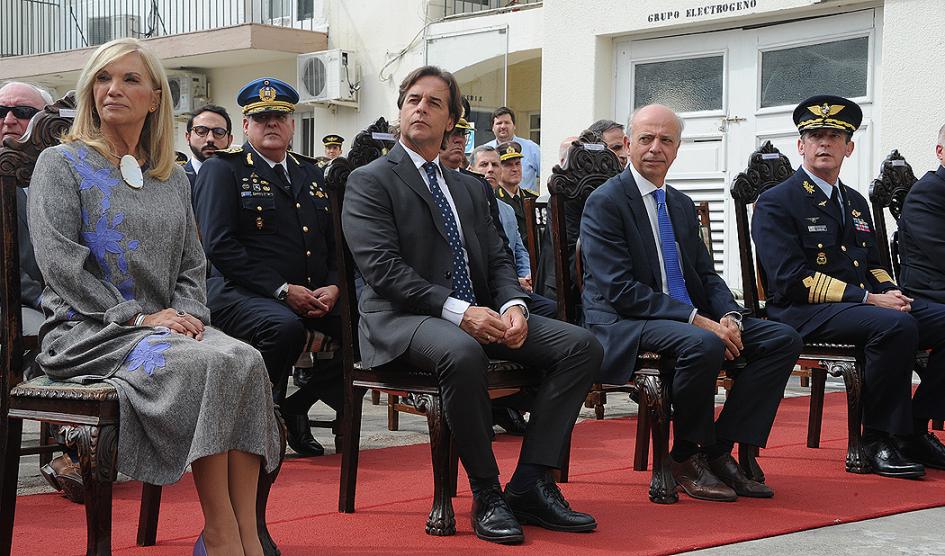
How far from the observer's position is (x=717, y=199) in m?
10.1

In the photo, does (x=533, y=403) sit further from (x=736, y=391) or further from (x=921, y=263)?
(x=921, y=263)

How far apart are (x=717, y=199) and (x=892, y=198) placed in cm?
420

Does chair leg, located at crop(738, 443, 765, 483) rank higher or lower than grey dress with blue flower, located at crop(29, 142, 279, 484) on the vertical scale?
lower

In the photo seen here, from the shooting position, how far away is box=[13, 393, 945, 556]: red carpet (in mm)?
3551

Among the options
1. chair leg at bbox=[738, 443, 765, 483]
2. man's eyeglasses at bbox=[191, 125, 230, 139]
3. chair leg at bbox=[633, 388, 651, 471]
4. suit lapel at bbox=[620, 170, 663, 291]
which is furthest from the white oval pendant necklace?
man's eyeglasses at bbox=[191, 125, 230, 139]

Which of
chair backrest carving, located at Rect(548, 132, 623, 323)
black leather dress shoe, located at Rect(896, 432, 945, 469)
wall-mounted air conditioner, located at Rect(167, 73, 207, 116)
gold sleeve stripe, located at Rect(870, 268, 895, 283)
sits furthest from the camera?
wall-mounted air conditioner, located at Rect(167, 73, 207, 116)

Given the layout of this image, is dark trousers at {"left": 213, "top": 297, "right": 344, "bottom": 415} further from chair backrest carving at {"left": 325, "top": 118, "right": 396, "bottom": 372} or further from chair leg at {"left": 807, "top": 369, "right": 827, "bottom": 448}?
chair leg at {"left": 807, "top": 369, "right": 827, "bottom": 448}

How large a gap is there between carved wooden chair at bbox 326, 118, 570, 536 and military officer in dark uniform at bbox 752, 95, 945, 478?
129 centimetres

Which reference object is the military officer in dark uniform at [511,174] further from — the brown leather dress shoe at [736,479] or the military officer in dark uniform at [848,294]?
the brown leather dress shoe at [736,479]

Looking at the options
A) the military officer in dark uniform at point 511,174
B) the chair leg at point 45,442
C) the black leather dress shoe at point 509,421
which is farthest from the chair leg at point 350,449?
the military officer in dark uniform at point 511,174

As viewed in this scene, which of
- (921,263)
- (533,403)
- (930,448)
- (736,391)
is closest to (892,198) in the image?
(921,263)

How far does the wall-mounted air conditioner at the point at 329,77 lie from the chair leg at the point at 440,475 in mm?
9963

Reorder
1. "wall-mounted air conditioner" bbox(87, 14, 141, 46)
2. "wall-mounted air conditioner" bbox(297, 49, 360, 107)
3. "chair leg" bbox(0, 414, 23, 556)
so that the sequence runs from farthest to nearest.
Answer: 1. "wall-mounted air conditioner" bbox(87, 14, 141, 46)
2. "wall-mounted air conditioner" bbox(297, 49, 360, 107)
3. "chair leg" bbox(0, 414, 23, 556)

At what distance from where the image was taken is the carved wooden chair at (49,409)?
9.77ft
